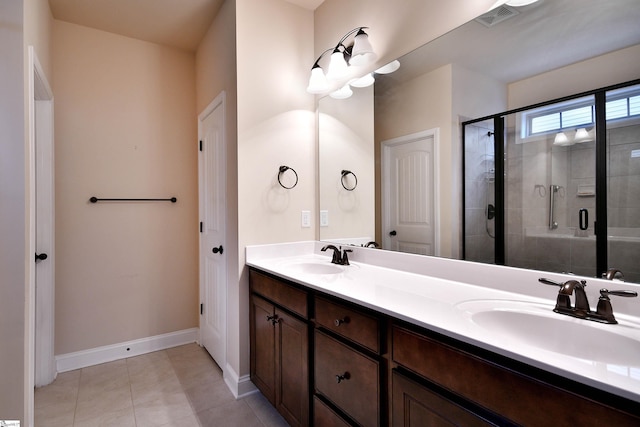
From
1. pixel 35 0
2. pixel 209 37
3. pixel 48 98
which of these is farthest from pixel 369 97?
pixel 48 98

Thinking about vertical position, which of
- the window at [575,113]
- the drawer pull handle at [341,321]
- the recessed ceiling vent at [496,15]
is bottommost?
the drawer pull handle at [341,321]

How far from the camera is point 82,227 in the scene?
8.10 ft

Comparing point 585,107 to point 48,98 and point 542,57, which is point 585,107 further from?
point 48,98

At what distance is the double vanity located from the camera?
2.19ft

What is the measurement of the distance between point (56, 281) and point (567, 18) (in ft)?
11.0

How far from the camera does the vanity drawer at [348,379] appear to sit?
1098 millimetres

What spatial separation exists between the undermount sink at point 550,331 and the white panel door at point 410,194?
538mm

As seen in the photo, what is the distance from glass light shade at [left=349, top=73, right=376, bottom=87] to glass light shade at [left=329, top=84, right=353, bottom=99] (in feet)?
0.18

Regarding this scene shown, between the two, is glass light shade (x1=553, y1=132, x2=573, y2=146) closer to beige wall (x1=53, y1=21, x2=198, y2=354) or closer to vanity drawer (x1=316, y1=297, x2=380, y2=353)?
vanity drawer (x1=316, y1=297, x2=380, y2=353)

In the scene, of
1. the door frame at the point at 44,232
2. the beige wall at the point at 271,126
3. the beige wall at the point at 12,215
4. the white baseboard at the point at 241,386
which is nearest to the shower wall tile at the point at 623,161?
the beige wall at the point at 271,126

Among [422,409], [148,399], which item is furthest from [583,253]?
[148,399]

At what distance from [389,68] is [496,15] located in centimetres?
59

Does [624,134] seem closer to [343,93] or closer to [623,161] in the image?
[623,161]

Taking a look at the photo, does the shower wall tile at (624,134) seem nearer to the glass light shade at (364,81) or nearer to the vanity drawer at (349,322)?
the vanity drawer at (349,322)
